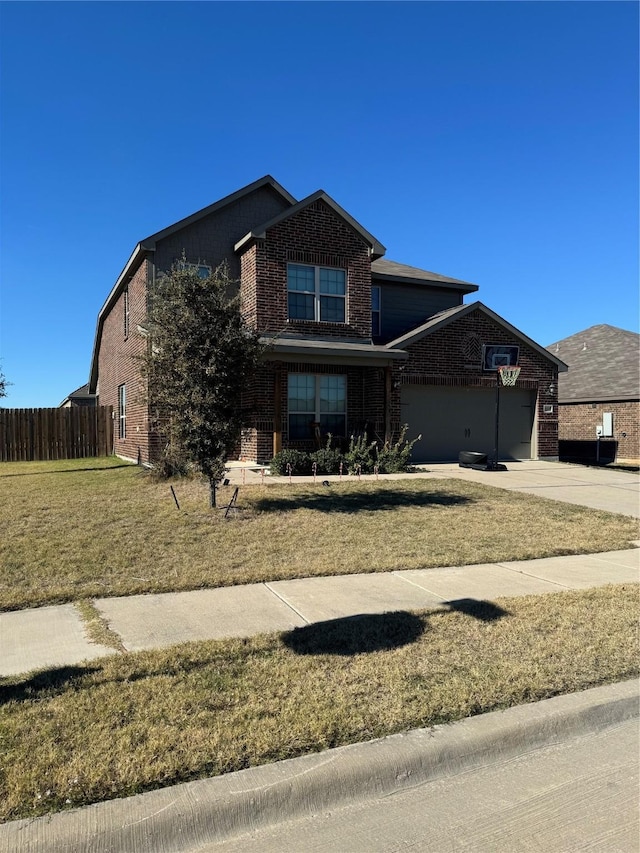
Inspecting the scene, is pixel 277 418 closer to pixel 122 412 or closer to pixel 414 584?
pixel 122 412

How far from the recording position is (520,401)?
18.8 metres

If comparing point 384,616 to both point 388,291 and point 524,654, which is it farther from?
point 388,291

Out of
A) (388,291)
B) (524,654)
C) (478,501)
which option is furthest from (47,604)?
(388,291)

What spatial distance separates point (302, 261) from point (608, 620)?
41.4ft

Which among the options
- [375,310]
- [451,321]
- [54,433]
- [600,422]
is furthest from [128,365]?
[600,422]

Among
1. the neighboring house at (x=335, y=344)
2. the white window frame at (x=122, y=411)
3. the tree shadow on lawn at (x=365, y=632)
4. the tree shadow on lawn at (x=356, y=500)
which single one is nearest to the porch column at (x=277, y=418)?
the neighboring house at (x=335, y=344)

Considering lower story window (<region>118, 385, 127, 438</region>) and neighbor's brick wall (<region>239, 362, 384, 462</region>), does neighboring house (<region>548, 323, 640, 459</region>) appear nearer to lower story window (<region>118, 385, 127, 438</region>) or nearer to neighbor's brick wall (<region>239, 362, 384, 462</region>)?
neighbor's brick wall (<region>239, 362, 384, 462</region>)

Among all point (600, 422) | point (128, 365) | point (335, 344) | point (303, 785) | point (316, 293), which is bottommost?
point (303, 785)

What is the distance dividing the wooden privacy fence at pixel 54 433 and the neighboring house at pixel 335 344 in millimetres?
1555

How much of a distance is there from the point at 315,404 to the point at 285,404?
0.93m

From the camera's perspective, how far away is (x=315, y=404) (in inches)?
637

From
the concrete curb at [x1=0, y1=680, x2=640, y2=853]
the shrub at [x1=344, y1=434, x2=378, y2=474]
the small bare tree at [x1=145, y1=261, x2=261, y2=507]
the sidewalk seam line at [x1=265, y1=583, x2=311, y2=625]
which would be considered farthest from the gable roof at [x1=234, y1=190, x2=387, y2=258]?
the concrete curb at [x1=0, y1=680, x2=640, y2=853]

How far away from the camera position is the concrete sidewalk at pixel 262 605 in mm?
4566

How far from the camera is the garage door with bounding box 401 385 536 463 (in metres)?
17.5
